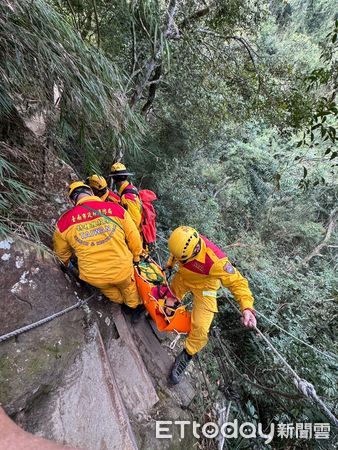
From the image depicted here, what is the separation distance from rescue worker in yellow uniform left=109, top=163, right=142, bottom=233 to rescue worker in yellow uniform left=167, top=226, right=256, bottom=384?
1.04m

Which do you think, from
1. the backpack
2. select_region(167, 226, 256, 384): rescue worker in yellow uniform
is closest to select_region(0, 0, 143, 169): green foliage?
select_region(167, 226, 256, 384): rescue worker in yellow uniform

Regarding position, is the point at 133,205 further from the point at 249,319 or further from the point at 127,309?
the point at 249,319

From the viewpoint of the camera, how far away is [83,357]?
2705mm

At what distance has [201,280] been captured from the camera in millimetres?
3732

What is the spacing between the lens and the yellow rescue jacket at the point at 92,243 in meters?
2.97

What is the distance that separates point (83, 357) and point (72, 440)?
62cm

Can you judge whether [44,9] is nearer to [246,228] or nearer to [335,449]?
[335,449]

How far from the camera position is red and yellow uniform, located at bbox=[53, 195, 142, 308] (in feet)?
9.75

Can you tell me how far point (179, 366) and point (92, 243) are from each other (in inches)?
76.5

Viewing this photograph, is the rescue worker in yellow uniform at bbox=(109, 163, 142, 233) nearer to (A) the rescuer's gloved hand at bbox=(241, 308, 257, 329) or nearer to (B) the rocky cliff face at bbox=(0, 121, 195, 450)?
(B) the rocky cliff face at bbox=(0, 121, 195, 450)

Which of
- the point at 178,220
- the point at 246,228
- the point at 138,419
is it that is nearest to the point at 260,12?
the point at 178,220

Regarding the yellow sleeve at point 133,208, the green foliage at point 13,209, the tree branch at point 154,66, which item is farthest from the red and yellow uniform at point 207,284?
the tree branch at point 154,66

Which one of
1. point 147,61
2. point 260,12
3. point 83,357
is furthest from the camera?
point 260,12

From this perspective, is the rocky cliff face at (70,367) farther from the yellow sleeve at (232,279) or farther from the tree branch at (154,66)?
the tree branch at (154,66)
